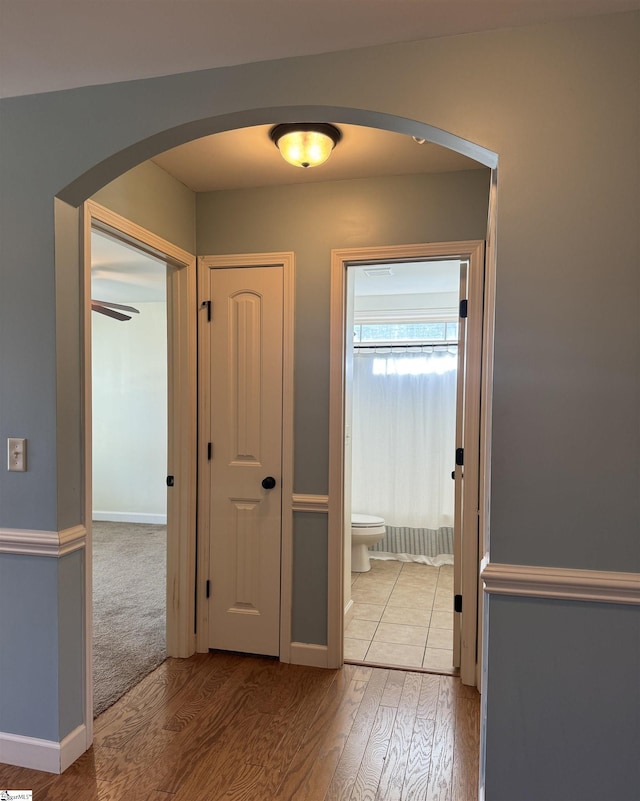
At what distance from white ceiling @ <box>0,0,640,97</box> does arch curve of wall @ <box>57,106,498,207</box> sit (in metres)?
0.16

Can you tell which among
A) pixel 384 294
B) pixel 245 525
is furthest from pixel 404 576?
pixel 384 294

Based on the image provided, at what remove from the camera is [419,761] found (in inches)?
81.4

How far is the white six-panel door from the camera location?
9.31 ft

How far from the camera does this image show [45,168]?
1921mm

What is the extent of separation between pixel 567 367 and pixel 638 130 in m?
0.64

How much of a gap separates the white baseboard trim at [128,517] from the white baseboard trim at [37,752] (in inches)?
156

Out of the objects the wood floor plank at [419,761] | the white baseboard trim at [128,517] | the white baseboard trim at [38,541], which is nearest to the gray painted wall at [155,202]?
the white baseboard trim at [38,541]

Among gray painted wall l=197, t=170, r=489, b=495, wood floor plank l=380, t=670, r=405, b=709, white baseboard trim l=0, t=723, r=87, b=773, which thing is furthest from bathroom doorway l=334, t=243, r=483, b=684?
white baseboard trim l=0, t=723, r=87, b=773

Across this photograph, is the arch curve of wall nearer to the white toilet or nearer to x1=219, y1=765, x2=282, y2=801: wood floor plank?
x1=219, y1=765, x2=282, y2=801: wood floor plank

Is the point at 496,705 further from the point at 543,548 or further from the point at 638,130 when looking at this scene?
the point at 638,130

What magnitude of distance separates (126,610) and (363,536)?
5.79 ft

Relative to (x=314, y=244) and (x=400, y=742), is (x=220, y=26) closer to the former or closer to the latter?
(x=314, y=244)

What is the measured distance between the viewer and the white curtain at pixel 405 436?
475 cm

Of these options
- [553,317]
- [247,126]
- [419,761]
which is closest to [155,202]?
[247,126]
